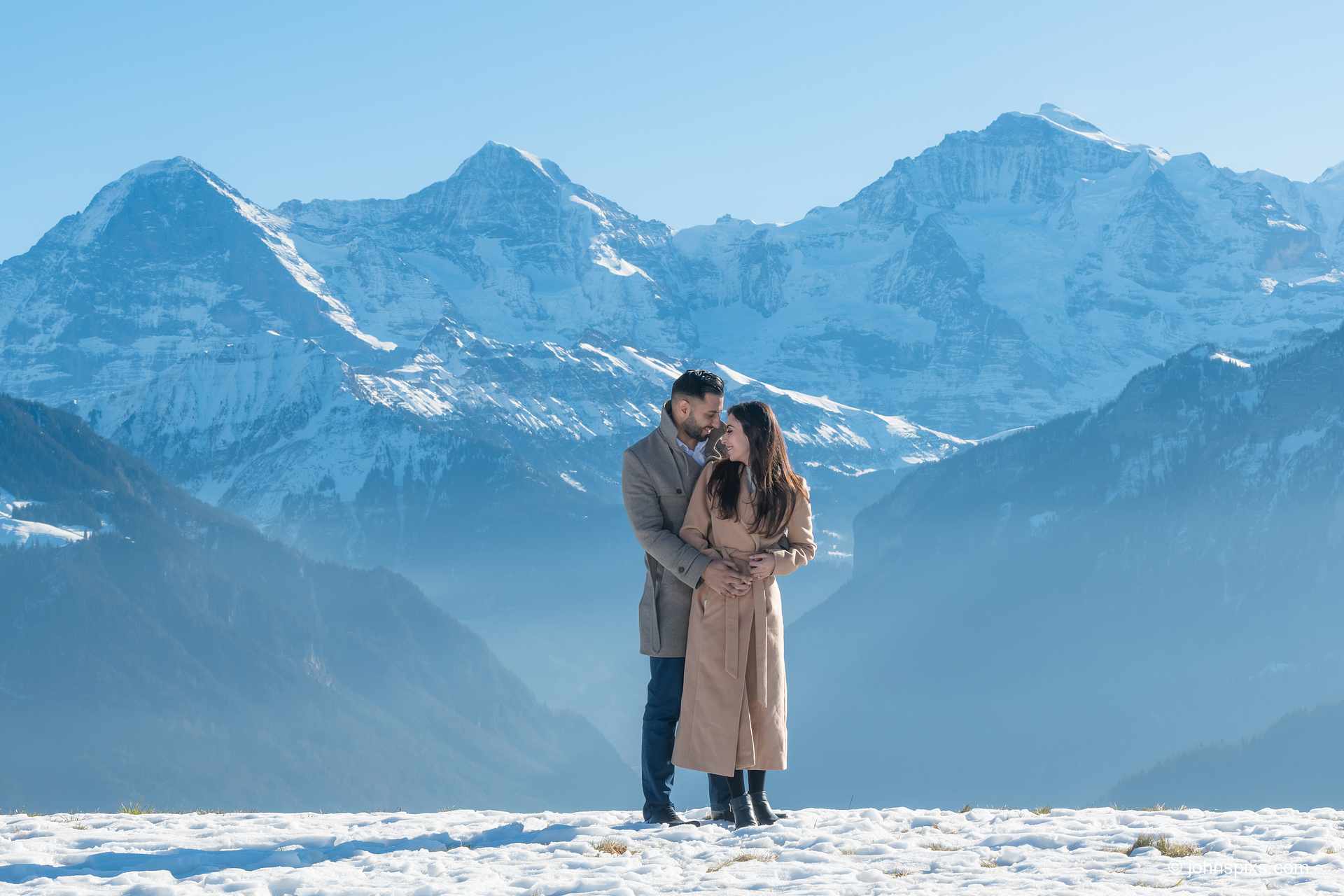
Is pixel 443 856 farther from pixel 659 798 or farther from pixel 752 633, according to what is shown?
pixel 752 633

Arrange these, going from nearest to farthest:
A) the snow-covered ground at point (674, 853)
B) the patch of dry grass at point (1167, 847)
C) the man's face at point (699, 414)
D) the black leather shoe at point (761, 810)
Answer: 1. the snow-covered ground at point (674, 853)
2. the patch of dry grass at point (1167, 847)
3. the man's face at point (699, 414)
4. the black leather shoe at point (761, 810)

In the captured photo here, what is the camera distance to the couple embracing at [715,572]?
1705 centimetres

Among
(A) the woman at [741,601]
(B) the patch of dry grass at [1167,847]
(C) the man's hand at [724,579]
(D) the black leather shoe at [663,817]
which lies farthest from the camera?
(D) the black leather shoe at [663,817]

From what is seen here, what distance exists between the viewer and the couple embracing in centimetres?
1705

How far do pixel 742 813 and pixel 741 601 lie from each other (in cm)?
255

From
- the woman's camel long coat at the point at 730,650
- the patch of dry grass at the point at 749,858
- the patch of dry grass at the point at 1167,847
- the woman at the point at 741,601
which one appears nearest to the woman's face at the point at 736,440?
the woman at the point at 741,601

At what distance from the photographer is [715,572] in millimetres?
16906

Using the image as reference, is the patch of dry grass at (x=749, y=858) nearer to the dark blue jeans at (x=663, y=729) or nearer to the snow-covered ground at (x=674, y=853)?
the snow-covered ground at (x=674, y=853)

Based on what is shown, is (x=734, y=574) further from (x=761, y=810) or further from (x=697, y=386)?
(x=761, y=810)

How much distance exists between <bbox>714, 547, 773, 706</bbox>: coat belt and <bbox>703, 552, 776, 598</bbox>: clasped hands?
0.09 meters

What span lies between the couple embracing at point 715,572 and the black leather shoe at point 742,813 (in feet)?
0.06

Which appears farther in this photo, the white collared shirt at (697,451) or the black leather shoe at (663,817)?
the black leather shoe at (663,817)

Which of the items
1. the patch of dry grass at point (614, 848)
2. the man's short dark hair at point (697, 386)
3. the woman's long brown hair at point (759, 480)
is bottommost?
the patch of dry grass at point (614, 848)

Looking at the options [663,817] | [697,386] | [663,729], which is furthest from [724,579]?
[663,817]
